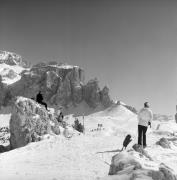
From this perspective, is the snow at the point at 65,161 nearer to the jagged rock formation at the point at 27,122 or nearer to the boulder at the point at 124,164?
the boulder at the point at 124,164

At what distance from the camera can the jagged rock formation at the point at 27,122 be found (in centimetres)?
3222

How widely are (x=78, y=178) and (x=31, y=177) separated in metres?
2.05

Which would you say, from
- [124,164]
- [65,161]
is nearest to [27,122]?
[65,161]

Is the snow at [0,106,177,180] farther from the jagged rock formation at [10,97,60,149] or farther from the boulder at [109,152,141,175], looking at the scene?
the jagged rock formation at [10,97,60,149]

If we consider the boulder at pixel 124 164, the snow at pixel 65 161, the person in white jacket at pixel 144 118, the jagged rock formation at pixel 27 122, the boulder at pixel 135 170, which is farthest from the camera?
the jagged rock formation at pixel 27 122

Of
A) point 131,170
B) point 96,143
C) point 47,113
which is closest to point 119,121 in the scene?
point 47,113

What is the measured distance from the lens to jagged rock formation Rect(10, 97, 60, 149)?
32.2 metres

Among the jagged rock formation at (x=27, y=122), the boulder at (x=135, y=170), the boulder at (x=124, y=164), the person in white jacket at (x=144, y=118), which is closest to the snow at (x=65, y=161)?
the boulder at (x=135, y=170)

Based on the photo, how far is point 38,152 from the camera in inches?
724

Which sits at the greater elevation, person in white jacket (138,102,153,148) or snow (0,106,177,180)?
person in white jacket (138,102,153,148)

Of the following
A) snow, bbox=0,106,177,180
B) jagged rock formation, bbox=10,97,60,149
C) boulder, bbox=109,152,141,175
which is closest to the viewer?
boulder, bbox=109,152,141,175

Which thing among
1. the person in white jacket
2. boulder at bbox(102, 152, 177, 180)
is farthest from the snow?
the person in white jacket

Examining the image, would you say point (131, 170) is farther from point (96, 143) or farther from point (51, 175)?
point (96, 143)

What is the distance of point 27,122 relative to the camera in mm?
33781
